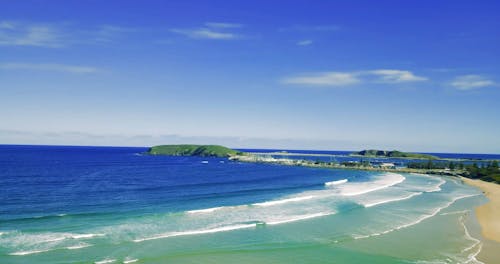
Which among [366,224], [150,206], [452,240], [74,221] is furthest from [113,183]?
[452,240]

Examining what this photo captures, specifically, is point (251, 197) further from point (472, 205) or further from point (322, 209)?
point (472, 205)

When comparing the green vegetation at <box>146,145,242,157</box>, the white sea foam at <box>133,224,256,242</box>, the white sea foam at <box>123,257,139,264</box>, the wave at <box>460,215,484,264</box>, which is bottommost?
the white sea foam at <box>123,257,139,264</box>

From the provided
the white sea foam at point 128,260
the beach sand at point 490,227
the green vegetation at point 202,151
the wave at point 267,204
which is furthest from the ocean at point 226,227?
the green vegetation at point 202,151

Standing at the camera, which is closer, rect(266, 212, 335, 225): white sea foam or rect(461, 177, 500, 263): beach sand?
rect(461, 177, 500, 263): beach sand

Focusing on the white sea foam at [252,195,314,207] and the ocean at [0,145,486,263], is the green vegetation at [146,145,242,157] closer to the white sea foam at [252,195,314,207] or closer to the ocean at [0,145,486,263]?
the white sea foam at [252,195,314,207]

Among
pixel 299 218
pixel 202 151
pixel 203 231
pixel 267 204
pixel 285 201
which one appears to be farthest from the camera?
pixel 202 151

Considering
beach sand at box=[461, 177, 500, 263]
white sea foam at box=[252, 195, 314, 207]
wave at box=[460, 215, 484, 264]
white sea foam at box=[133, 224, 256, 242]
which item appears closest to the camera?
wave at box=[460, 215, 484, 264]

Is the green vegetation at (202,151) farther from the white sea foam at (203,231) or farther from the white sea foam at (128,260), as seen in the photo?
the white sea foam at (128,260)

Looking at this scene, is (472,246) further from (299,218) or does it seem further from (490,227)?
(299,218)

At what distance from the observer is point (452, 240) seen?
26562 millimetres

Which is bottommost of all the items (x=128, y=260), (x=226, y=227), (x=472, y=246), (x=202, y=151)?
(x=128, y=260)

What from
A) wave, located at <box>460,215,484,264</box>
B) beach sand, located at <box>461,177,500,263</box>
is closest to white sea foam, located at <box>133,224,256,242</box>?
wave, located at <box>460,215,484,264</box>

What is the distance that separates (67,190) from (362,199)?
33.9 m

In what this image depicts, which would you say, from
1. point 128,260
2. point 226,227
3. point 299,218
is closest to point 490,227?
point 299,218
